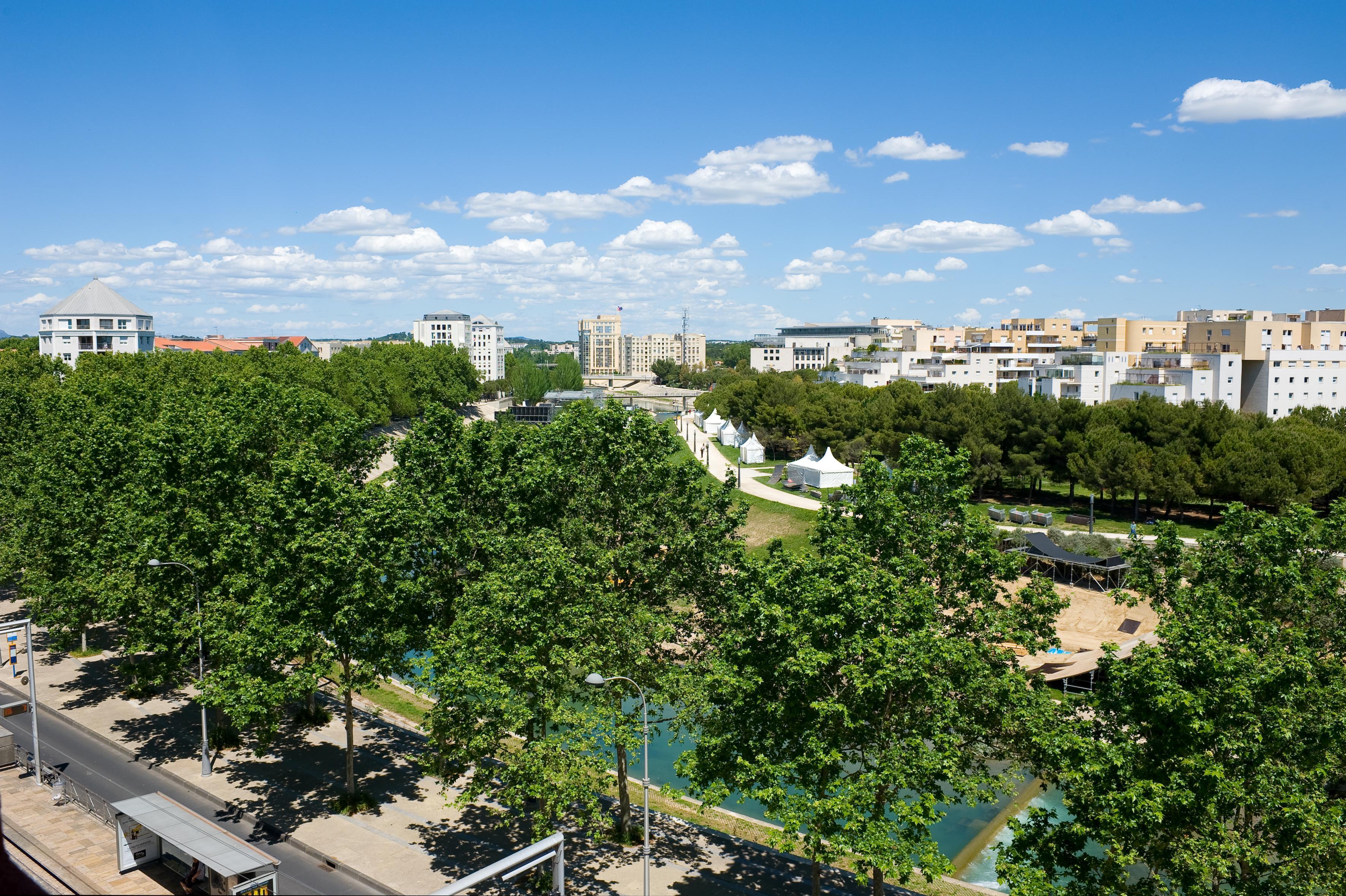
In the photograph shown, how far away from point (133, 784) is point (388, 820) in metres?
8.65

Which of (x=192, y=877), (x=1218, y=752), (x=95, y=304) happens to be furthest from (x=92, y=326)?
(x=1218, y=752)

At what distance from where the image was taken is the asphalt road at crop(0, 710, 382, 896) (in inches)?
922

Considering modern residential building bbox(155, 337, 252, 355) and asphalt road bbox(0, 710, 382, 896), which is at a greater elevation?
modern residential building bbox(155, 337, 252, 355)

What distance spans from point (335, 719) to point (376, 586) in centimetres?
1215

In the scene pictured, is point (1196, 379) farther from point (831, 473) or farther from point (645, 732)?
point (645, 732)

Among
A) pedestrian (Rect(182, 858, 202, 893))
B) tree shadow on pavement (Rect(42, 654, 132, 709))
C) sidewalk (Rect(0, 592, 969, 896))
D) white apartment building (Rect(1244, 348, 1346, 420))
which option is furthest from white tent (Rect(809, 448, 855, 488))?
pedestrian (Rect(182, 858, 202, 893))

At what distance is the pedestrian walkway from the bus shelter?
1.36ft

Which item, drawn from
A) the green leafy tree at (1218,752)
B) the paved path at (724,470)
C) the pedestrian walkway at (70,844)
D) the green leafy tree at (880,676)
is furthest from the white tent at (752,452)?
the green leafy tree at (1218,752)

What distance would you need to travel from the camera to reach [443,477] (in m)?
29.3

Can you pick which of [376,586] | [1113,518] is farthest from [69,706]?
[1113,518]

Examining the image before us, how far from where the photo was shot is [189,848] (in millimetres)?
21375

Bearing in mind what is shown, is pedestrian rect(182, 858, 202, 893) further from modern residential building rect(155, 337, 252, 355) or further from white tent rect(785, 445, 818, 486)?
modern residential building rect(155, 337, 252, 355)

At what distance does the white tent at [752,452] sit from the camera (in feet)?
328

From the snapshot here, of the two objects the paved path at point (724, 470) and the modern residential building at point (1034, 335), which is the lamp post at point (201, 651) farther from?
the modern residential building at point (1034, 335)
